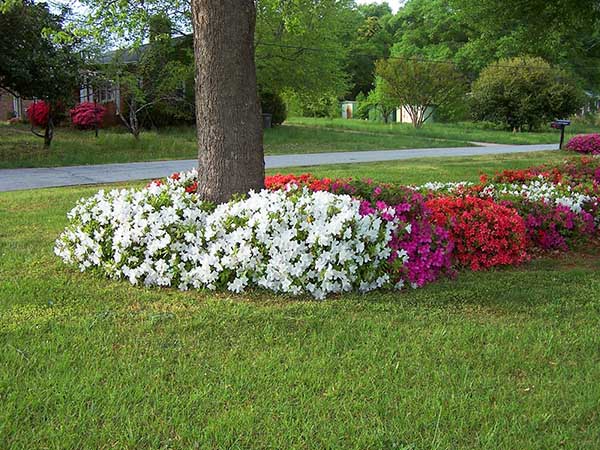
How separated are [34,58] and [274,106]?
1431cm

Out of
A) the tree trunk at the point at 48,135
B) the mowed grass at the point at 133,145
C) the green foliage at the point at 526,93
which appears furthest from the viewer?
the green foliage at the point at 526,93

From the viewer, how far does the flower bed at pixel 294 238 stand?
4453 mm

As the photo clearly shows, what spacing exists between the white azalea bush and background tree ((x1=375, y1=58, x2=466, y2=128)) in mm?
28277

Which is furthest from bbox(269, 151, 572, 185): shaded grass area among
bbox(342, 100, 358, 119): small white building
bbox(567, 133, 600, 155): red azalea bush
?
bbox(342, 100, 358, 119): small white building

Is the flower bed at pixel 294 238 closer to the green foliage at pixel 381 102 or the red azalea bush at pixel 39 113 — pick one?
the red azalea bush at pixel 39 113

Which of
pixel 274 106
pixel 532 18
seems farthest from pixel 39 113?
pixel 532 18

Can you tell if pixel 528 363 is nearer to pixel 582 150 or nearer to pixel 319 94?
pixel 582 150

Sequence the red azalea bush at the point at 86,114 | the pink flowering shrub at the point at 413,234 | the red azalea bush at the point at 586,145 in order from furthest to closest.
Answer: the red azalea bush at the point at 86,114 < the red azalea bush at the point at 586,145 < the pink flowering shrub at the point at 413,234

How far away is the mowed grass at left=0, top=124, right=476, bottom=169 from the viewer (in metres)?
15.5

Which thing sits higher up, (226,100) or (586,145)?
(226,100)

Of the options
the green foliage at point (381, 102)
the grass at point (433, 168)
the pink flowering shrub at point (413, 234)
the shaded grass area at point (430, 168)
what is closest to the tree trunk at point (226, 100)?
the pink flowering shrub at point (413, 234)

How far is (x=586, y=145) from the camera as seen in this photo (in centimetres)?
1814

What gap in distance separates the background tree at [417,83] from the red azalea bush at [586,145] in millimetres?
14192

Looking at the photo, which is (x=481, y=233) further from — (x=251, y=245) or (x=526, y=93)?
(x=526, y=93)
